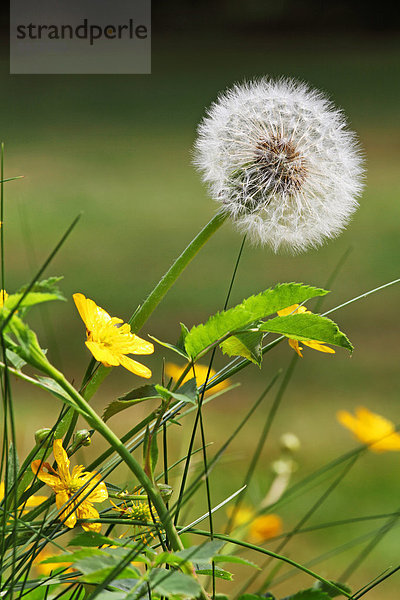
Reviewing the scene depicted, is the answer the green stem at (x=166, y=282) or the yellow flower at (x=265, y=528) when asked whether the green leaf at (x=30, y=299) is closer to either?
the green stem at (x=166, y=282)

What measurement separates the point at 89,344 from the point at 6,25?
13.8 feet

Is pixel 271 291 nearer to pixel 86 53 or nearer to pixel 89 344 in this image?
pixel 89 344

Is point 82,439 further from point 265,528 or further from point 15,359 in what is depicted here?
point 265,528

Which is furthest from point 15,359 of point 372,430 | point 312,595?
point 372,430

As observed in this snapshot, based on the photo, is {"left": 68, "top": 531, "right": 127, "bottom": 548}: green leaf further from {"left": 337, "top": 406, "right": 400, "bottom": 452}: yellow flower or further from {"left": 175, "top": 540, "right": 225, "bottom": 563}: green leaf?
{"left": 337, "top": 406, "right": 400, "bottom": 452}: yellow flower

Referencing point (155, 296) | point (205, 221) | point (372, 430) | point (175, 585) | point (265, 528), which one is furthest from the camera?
point (205, 221)

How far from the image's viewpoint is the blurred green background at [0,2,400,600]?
1453 millimetres

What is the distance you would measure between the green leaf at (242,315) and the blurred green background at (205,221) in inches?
3.1

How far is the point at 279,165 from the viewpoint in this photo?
1.20 ft

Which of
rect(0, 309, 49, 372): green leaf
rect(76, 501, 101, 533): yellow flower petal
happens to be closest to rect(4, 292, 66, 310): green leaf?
rect(0, 309, 49, 372): green leaf

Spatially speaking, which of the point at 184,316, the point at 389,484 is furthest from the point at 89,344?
the point at 184,316

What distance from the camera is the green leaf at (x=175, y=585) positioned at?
0.68 ft

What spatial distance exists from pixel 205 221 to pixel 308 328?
231cm

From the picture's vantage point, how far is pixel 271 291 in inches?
11.2
